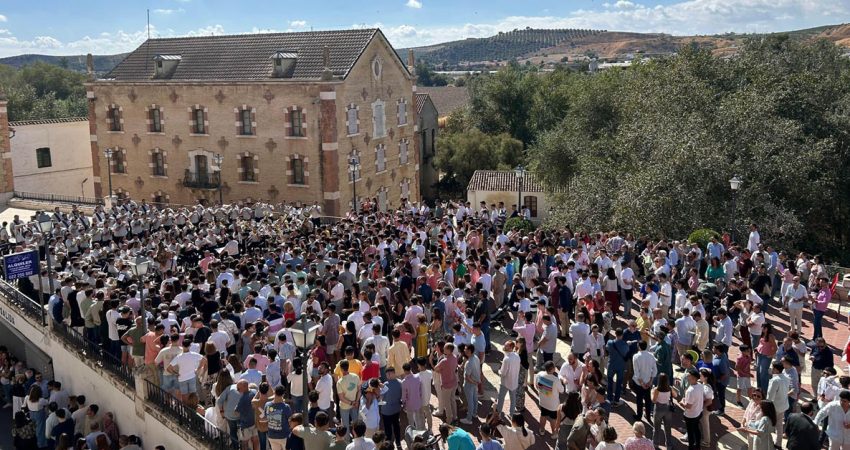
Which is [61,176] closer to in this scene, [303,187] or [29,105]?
[303,187]

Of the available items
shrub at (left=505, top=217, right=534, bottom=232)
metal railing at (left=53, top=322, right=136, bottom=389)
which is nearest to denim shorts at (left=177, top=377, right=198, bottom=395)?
metal railing at (left=53, top=322, right=136, bottom=389)

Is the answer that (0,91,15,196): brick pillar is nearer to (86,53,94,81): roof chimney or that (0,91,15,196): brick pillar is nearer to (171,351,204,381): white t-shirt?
(86,53,94,81): roof chimney

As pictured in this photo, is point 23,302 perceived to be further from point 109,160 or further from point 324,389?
point 109,160

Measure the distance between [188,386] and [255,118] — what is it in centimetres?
2799

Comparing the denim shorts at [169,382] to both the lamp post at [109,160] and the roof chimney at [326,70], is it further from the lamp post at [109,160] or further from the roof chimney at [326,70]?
the lamp post at [109,160]

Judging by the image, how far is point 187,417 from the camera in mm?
14711

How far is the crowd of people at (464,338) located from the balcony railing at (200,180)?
1895 cm

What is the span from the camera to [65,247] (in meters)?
23.9

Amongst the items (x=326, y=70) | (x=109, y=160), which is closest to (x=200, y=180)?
(x=109, y=160)

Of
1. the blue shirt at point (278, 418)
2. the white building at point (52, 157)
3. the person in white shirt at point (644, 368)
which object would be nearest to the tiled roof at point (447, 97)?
the white building at point (52, 157)

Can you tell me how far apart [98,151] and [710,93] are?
3354cm

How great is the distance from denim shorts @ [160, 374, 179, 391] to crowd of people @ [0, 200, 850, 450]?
43 millimetres

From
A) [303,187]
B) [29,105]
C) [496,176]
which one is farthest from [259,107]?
[29,105]

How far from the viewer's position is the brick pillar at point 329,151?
127ft
